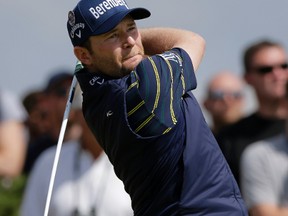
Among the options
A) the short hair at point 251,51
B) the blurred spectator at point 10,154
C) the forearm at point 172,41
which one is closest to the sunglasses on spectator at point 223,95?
the short hair at point 251,51

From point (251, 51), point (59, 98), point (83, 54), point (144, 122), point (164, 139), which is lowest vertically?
point (59, 98)

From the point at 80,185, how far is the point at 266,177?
146 cm

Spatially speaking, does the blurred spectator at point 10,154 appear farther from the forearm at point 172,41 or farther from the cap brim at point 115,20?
the cap brim at point 115,20

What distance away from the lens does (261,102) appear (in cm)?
955

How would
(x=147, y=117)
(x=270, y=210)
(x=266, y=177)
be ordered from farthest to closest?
(x=266, y=177) < (x=270, y=210) < (x=147, y=117)

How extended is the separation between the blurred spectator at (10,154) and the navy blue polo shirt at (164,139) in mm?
3211

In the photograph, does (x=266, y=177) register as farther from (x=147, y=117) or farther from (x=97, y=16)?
(x=97, y=16)

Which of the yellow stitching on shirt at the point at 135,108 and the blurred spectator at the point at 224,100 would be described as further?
the blurred spectator at the point at 224,100

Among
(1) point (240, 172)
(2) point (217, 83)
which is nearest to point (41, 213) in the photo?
(1) point (240, 172)

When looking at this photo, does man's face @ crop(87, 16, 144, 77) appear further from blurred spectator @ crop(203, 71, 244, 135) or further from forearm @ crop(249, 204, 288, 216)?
blurred spectator @ crop(203, 71, 244, 135)

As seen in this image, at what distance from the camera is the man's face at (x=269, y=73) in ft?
31.6

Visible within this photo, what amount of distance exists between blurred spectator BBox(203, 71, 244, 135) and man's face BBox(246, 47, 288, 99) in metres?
1.04

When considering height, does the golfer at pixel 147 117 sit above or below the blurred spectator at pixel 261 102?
above

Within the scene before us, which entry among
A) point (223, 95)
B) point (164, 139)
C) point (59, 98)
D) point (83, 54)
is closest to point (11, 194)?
point (59, 98)
